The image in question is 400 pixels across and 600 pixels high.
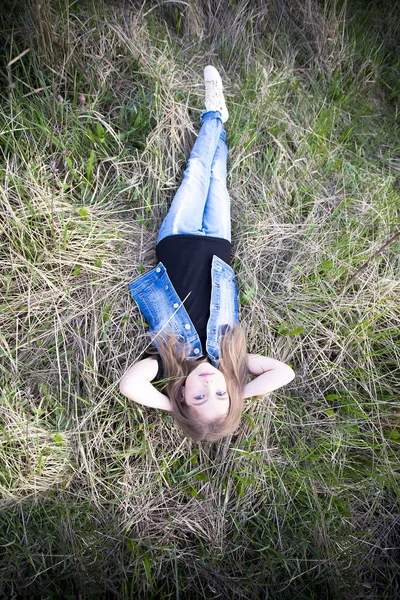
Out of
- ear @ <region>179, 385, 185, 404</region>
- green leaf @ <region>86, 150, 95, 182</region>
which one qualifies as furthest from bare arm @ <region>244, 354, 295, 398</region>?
green leaf @ <region>86, 150, 95, 182</region>

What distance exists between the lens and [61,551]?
2.04 meters

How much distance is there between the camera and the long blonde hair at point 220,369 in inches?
77.7

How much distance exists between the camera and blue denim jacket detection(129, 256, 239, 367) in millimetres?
2121

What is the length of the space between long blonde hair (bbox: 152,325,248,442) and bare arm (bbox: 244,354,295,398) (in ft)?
0.20

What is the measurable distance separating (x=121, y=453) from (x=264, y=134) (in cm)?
247

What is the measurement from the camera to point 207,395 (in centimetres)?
189

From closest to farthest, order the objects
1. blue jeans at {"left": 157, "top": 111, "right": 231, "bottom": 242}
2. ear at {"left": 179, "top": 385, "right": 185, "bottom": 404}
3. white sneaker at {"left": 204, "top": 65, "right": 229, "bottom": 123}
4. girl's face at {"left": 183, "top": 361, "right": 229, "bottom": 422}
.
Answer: girl's face at {"left": 183, "top": 361, "right": 229, "bottom": 422} → ear at {"left": 179, "top": 385, "right": 185, "bottom": 404} → blue jeans at {"left": 157, "top": 111, "right": 231, "bottom": 242} → white sneaker at {"left": 204, "top": 65, "right": 229, "bottom": 123}

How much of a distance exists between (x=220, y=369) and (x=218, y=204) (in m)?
1.09

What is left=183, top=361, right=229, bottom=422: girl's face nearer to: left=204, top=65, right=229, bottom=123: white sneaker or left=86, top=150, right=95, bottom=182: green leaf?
left=86, top=150, right=95, bottom=182: green leaf

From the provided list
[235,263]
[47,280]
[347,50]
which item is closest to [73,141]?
[47,280]

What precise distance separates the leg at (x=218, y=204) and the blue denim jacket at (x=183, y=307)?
23 centimetres

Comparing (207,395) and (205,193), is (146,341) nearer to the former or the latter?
(207,395)

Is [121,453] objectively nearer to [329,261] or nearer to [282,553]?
[282,553]

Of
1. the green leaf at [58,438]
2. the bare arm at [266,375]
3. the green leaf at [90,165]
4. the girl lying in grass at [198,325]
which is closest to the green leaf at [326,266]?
the girl lying in grass at [198,325]
